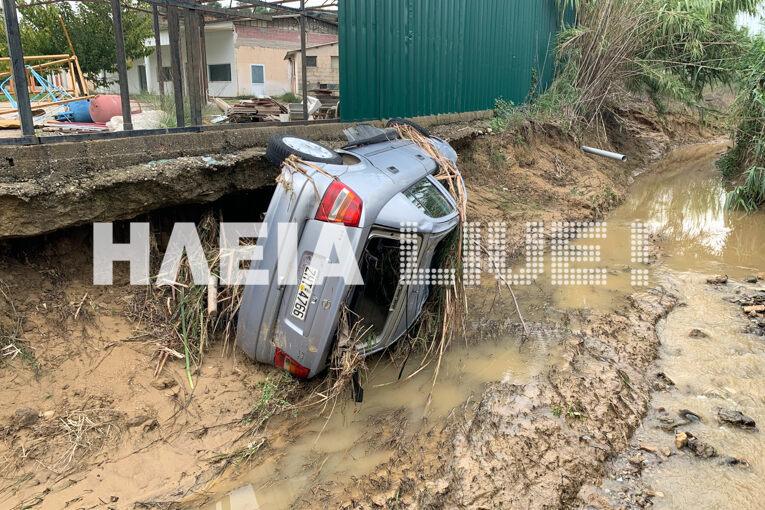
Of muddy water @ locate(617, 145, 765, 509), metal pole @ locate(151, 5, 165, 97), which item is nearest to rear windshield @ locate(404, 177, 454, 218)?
muddy water @ locate(617, 145, 765, 509)

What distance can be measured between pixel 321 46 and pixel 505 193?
3.22 metres

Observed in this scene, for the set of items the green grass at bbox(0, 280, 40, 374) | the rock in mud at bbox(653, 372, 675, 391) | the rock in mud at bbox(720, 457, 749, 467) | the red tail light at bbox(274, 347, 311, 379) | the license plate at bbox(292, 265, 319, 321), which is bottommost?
the rock in mud at bbox(720, 457, 749, 467)

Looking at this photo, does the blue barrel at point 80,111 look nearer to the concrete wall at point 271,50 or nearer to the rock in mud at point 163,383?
the concrete wall at point 271,50

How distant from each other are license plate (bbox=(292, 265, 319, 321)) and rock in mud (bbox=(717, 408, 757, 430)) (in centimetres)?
257

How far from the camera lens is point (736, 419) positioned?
300cm

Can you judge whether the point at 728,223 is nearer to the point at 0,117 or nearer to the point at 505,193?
the point at 505,193

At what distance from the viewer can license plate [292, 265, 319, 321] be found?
2615 mm

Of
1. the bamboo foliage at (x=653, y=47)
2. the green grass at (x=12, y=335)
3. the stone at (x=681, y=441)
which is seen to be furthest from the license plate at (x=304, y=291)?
the bamboo foliage at (x=653, y=47)

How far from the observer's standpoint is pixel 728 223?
Result: 7.56 meters

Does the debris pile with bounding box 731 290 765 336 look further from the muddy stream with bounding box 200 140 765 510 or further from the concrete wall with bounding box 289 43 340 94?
the concrete wall with bounding box 289 43 340 94

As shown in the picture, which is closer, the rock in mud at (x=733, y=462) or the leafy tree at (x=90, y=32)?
the rock in mud at (x=733, y=462)

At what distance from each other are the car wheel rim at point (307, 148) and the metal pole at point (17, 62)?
1386 millimetres

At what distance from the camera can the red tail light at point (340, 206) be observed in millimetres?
2551

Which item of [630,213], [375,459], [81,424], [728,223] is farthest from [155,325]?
[728,223]
